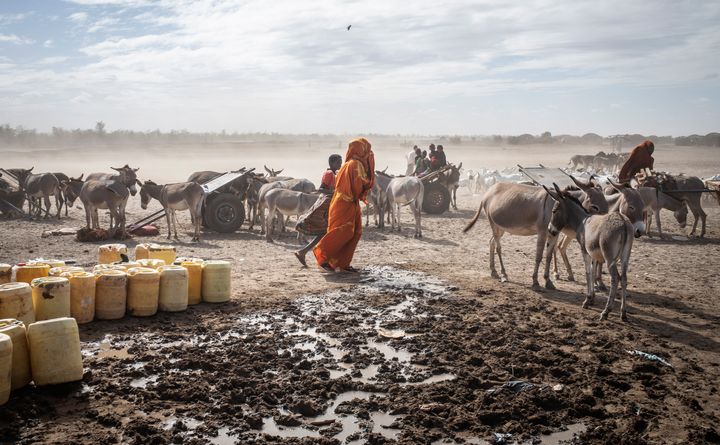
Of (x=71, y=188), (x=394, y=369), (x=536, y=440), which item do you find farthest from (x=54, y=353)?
(x=71, y=188)

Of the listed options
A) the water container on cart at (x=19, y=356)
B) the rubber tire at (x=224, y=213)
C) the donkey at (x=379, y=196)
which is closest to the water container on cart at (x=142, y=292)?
the water container on cart at (x=19, y=356)

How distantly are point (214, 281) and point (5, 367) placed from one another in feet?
11.4

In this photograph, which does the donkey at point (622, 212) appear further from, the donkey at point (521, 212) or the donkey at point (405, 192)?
the donkey at point (405, 192)

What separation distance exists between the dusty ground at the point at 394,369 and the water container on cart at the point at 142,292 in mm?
162

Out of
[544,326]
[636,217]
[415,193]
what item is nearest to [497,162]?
[415,193]

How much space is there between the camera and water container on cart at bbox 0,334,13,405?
14.9ft

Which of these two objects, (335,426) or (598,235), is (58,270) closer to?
(335,426)

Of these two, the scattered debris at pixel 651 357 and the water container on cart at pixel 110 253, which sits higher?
the water container on cart at pixel 110 253

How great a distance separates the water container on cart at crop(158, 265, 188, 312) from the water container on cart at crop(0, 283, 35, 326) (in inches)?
64.0

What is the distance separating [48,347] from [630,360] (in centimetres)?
570

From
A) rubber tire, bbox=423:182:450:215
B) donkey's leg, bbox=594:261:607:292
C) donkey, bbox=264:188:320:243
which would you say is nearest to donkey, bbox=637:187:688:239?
donkey's leg, bbox=594:261:607:292

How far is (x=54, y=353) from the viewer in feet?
16.4

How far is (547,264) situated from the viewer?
30.1ft

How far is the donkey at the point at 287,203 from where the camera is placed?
1452cm
